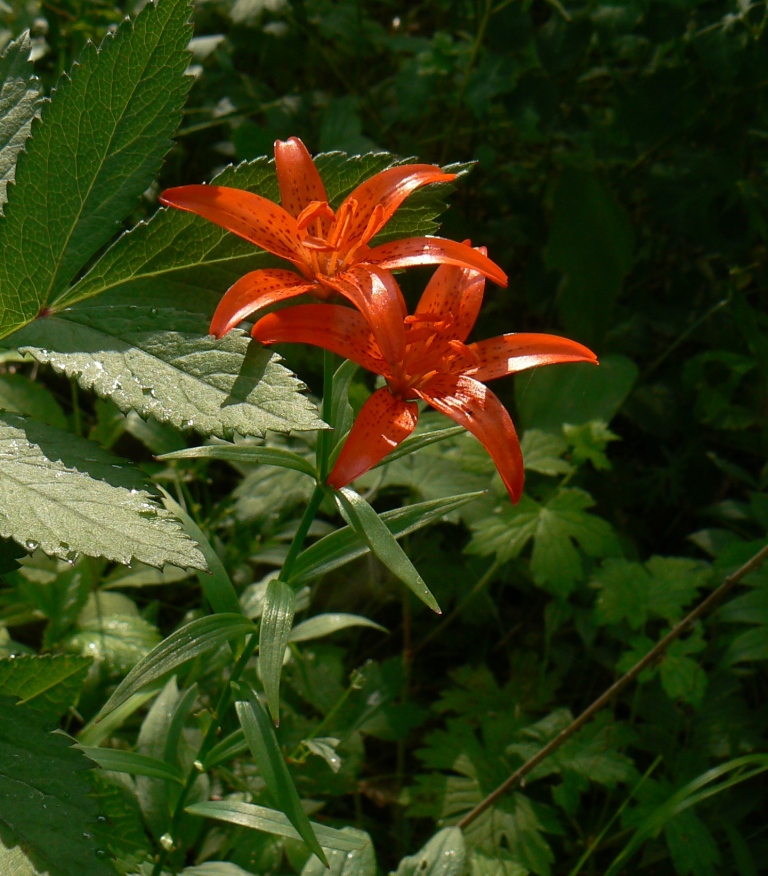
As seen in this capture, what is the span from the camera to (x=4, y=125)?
3.07 feet

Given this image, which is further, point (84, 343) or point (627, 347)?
point (627, 347)

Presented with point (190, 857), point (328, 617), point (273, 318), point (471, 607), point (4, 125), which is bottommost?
point (190, 857)

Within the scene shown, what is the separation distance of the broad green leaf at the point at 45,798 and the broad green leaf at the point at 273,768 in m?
0.17

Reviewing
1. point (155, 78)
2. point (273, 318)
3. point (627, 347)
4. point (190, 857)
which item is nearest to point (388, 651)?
point (190, 857)

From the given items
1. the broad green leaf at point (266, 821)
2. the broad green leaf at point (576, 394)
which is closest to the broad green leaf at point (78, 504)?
the broad green leaf at point (266, 821)

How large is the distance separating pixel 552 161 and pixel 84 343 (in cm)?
212

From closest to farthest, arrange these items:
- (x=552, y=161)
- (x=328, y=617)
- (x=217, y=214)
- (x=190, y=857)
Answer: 1. (x=217, y=214)
2. (x=328, y=617)
3. (x=190, y=857)
4. (x=552, y=161)

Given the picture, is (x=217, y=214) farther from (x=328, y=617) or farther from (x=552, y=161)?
(x=552, y=161)

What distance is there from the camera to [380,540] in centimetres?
85

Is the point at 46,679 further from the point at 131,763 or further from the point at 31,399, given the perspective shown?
the point at 31,399

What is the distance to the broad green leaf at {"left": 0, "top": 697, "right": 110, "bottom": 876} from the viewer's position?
737mm

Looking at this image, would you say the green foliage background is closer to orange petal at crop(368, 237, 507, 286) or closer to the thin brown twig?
the thin brown twig

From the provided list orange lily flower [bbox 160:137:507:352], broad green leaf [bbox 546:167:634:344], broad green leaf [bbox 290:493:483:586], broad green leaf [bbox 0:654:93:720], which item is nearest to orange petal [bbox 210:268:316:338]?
orange lily flower [bbox 160:137:507:352]

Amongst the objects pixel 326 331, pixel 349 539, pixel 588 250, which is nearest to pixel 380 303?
pixel 326 331
